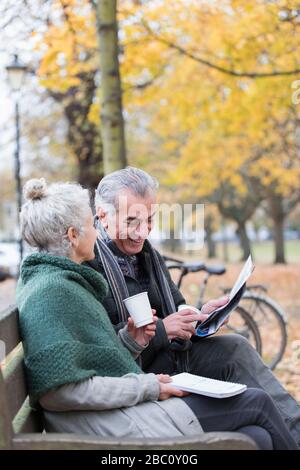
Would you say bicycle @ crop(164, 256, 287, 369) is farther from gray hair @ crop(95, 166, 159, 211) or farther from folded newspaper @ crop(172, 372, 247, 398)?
folded newspaper @ crop(172, 372, 247, 398)

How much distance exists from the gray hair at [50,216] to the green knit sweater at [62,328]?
9 cm

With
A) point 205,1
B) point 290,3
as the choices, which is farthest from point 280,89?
point 290,3

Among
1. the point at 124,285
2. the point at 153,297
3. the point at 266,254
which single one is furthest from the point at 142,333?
the point at 266,254

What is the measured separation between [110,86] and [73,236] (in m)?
4.42

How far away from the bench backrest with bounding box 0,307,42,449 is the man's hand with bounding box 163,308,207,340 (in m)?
0.77

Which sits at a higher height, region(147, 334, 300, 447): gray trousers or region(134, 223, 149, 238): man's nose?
region(134, 223, 149, 238): man's nose

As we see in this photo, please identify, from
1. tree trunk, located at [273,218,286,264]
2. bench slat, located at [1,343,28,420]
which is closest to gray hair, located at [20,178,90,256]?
bench slat, located at [1,343,28,420]

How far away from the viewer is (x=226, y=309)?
8.82 feet

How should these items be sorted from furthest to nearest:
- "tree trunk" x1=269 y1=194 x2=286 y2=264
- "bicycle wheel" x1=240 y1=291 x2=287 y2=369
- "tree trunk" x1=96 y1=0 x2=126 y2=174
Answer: "tree trunk" x1=269 y1=194 x2=286 y2=264 → "tree trunk" x1=96 y1=0 x2=126 y2=174 → "bicycle wheel" x1=240 y1=291 x2=287 y2=369

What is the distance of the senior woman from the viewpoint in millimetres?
2006

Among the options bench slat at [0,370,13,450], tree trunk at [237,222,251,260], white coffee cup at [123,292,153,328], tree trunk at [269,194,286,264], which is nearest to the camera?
bench slat at [0,370,13,450]

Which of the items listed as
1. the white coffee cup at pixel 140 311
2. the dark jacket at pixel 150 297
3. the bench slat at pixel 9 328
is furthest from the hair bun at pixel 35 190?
the dark jacket at pixel 150 297

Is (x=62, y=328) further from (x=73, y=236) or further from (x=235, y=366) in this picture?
(x=235, y=366)
